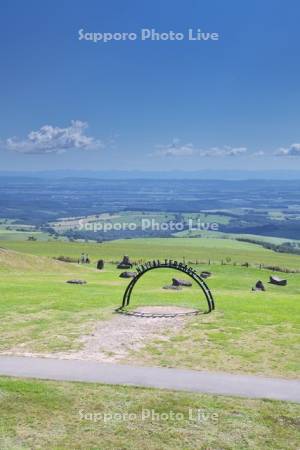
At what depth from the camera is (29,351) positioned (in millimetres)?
19156

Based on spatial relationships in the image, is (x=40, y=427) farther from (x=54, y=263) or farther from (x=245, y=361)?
(x=54, y=263)

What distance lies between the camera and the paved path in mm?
15211

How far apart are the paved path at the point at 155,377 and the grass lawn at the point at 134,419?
23.5 inches

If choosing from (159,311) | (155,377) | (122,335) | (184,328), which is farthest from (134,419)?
(159,311)

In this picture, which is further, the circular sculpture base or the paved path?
the circular sculpture base

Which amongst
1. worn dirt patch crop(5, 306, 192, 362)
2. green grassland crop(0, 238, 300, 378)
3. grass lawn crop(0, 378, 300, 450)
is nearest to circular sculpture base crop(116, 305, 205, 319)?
worn dirt patch crop(5, 306, 192, 362)

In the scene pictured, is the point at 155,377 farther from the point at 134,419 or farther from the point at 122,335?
the point at 122,335

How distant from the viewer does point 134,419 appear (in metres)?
13.3

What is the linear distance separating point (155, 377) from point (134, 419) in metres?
3.06

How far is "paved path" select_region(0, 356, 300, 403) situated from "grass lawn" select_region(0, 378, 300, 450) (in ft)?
1.96

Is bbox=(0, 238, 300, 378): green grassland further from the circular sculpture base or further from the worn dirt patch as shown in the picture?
the circular sculpture base

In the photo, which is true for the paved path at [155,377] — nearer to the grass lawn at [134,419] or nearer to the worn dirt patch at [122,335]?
the grass lawn at [134,419]

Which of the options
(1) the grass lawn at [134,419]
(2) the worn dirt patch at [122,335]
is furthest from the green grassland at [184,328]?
(1) the grass lawn at [134,419]

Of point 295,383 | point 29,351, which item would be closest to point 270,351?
point 295,383
